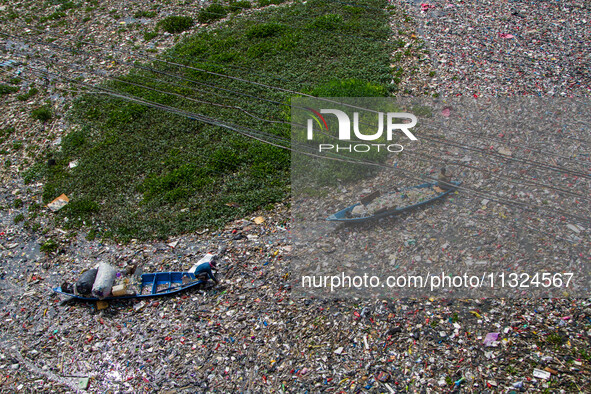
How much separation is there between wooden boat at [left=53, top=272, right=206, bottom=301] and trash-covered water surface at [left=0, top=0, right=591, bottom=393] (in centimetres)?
22

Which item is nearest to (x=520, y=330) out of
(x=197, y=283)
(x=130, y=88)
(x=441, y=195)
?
(x=441, y=195)

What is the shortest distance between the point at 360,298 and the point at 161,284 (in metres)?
4.33

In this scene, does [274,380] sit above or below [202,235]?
below

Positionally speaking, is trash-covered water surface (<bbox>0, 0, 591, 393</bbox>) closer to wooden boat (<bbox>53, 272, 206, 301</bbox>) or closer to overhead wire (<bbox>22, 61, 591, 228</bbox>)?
overhead wire (<bbox>22, 61, 591, 228</bbox>)

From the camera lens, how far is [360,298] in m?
9.11

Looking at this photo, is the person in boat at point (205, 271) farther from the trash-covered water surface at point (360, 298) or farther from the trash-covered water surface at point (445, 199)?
the trash-covered water surface at point (445, 199)

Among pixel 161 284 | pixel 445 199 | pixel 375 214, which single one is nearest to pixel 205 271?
pixel 161 284

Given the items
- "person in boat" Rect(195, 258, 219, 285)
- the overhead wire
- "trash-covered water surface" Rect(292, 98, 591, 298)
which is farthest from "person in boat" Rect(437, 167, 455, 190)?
"person in boat" Rect(195, 258, 219, 285)

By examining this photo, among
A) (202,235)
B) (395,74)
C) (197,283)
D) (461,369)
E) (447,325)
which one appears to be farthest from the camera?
(395,74)

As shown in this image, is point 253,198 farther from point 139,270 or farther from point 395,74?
point 395,74

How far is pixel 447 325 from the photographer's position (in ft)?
26.9

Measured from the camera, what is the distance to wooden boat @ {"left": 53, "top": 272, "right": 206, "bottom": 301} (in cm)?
980

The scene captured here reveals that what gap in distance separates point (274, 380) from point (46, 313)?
18.1ft

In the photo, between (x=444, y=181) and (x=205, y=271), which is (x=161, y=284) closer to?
(x=205, y=271)
